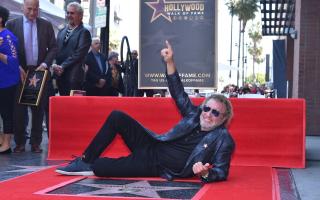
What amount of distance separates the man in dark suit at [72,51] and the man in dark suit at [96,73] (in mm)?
654

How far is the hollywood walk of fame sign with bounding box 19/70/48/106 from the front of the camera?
7.71 m

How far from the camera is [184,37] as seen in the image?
27.9 ft

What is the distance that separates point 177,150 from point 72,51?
10.6ft

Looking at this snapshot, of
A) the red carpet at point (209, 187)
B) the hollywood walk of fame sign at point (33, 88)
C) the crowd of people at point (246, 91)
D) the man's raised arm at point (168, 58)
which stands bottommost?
the red carpet at point (209, 187)

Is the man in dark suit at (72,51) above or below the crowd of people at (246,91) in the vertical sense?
above

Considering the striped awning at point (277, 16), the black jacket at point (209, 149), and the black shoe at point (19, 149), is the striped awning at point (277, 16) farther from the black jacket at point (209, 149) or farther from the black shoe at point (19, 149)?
the black jacket at point (209, 149)

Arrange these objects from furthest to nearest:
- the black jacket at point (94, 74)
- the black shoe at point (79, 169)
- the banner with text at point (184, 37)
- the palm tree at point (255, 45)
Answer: the palm tree at point (255, 45) < the black jacket at point (94, 74) < the banner with text at point (184, 37) < the black shoe at point (79, 169)

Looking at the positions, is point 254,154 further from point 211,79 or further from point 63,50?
point 63,50

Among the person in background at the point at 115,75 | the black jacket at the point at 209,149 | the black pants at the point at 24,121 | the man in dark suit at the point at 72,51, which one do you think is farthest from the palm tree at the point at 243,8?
the black jacket at the point at 209,149

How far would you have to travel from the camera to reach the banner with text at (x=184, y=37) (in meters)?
8.43

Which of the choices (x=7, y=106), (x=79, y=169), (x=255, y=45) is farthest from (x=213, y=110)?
(x=255, y=45)

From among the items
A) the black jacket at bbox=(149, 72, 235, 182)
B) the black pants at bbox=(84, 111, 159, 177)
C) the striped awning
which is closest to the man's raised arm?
the black jacket at bbox=(149, 72, 235, 182)

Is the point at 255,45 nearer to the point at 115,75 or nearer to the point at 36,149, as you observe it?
the point at 115,75

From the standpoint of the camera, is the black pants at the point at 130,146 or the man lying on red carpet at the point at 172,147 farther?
the black pants at the point at 130,146
